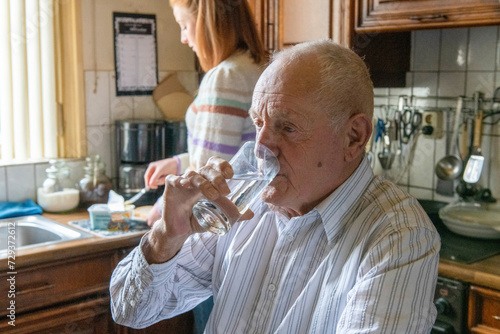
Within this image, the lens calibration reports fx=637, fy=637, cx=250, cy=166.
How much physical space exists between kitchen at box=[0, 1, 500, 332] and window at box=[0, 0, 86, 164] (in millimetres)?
51

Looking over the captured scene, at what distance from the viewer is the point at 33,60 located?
2615mm

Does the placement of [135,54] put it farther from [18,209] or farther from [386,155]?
[386,155]

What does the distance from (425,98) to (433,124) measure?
0.37ft

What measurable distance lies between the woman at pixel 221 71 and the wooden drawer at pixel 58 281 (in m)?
0.37

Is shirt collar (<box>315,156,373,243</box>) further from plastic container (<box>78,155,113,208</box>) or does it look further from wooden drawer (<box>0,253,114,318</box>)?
plastic container (<box>78,155,113,208</box>)

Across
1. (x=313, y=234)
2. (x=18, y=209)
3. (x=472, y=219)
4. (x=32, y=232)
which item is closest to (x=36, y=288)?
(x=32, y=232)

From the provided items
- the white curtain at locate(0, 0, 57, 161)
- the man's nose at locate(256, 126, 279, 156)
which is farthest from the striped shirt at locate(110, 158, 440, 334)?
the white curtain at locate(0, 0, 57, 161)

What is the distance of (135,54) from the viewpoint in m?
2.87

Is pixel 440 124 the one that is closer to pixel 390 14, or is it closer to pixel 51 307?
pixel 390 14

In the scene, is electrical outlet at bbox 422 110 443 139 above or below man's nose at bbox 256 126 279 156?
below

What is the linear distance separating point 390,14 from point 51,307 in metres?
1.51

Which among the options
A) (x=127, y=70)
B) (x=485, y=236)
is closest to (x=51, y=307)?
(x=127, y=70)

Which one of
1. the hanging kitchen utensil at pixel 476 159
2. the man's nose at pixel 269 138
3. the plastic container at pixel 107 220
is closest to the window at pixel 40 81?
the plastic container at pixel 107 220

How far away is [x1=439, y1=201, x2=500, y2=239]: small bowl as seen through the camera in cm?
215
